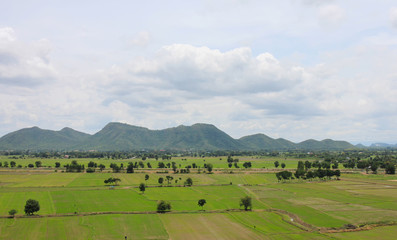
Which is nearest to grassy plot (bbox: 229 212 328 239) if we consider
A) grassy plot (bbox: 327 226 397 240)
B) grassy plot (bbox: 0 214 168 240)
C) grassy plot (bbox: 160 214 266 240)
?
grassy plot (bbox: 160 214 266 240)

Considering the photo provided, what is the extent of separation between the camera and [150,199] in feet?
406

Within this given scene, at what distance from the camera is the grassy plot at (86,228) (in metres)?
74.4

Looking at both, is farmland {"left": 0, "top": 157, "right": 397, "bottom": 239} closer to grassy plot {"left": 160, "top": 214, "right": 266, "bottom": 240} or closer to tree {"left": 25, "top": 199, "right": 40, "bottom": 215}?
grassy plot {"left": 160, "top": 214, "right": 266, "bottom": 240}

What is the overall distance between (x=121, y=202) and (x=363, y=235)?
81.6 m

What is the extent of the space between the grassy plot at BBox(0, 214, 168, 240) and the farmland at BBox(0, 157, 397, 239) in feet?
0.74

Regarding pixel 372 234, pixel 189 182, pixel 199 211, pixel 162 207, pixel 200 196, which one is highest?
pixel 189 182

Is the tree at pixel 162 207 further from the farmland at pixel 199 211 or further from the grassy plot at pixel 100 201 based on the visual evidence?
the grassy plot at pixel 100 201

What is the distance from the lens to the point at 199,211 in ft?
341

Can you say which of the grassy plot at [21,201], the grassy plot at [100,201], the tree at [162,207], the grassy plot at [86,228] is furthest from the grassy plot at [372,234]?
the grassy plot at [21,201]

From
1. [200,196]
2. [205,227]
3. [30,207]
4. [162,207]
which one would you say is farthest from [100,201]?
[205,227]

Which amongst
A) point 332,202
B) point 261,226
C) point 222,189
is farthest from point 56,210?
point 332,202

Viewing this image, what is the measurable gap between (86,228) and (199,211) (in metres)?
38.2

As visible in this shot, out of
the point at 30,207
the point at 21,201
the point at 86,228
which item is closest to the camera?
the point at 86,228

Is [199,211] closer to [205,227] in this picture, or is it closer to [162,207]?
[162,207]
